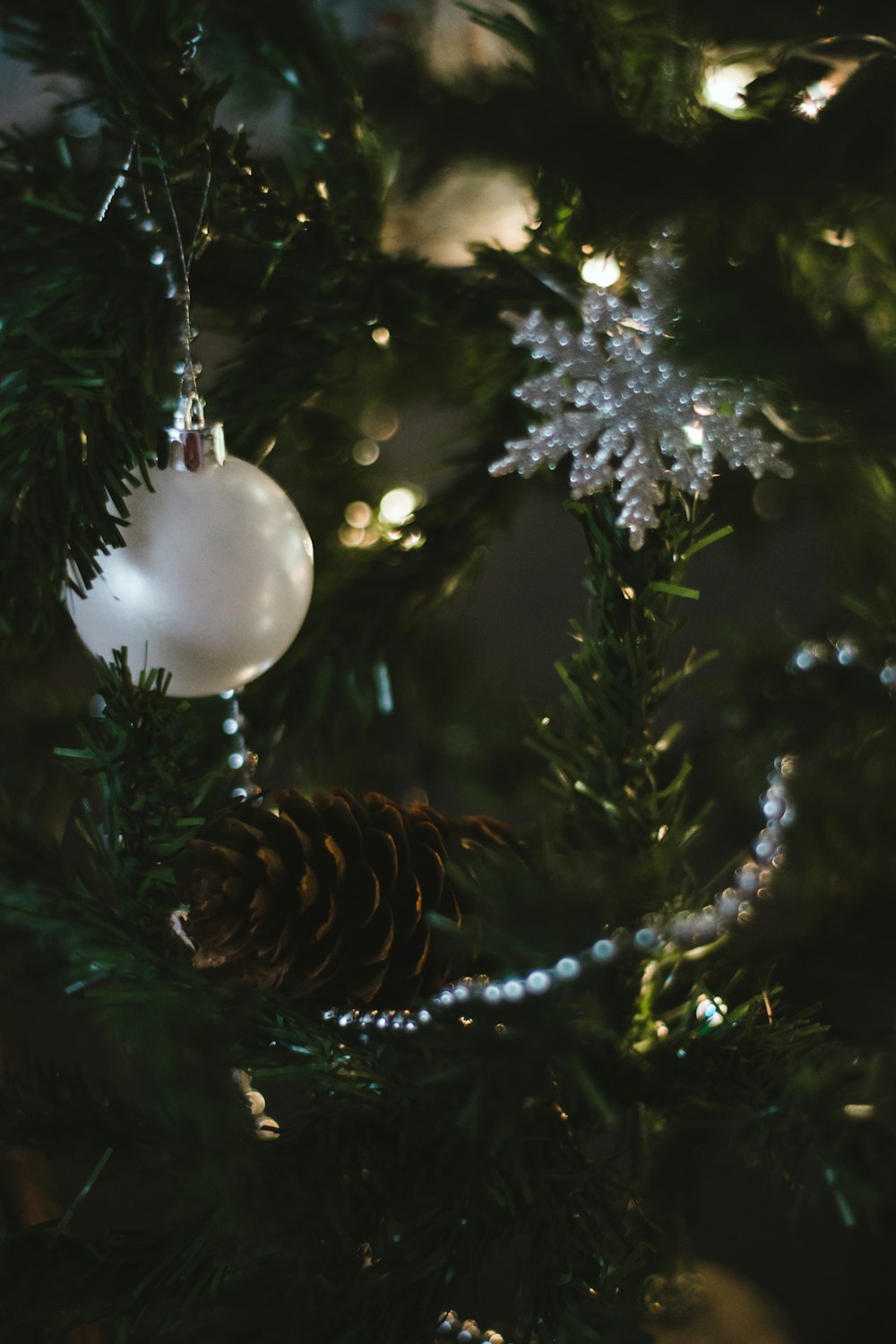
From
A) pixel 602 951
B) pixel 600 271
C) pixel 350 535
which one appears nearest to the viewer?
pixel 602 951

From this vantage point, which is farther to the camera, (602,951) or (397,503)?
(397,503)

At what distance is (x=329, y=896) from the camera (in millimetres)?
332

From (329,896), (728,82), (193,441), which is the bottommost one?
(329,896)

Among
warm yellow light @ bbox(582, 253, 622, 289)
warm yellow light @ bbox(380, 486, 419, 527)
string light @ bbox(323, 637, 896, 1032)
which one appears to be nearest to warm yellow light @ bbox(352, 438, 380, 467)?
warm yellow light @ bbox(380, 486, 419, 527)

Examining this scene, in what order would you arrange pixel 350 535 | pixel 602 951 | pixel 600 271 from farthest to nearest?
pixel 350 535 < pixel 600 271 < pixel 602 951

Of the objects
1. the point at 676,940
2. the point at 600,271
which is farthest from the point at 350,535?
the point at 676,940

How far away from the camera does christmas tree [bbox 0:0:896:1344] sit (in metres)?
0.26

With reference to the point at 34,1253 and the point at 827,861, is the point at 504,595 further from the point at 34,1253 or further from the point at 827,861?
the point at 34,1253

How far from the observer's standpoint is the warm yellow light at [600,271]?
0.41 m

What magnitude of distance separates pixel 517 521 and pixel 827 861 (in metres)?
0.42

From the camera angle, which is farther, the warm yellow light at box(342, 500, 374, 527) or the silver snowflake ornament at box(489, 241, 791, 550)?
the warm yellow light at box(342, 500, 374, 527)

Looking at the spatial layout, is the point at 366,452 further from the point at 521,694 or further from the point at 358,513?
the point at 521,694

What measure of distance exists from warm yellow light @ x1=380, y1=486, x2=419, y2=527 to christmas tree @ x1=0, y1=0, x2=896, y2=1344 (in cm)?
10

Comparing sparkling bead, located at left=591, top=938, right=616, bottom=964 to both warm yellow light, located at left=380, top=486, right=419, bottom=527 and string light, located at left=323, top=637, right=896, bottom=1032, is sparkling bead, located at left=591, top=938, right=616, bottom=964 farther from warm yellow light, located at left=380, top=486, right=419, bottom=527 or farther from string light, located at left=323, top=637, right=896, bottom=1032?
warm yellow light, located at left=380, top=486, right=419, bottom=527
